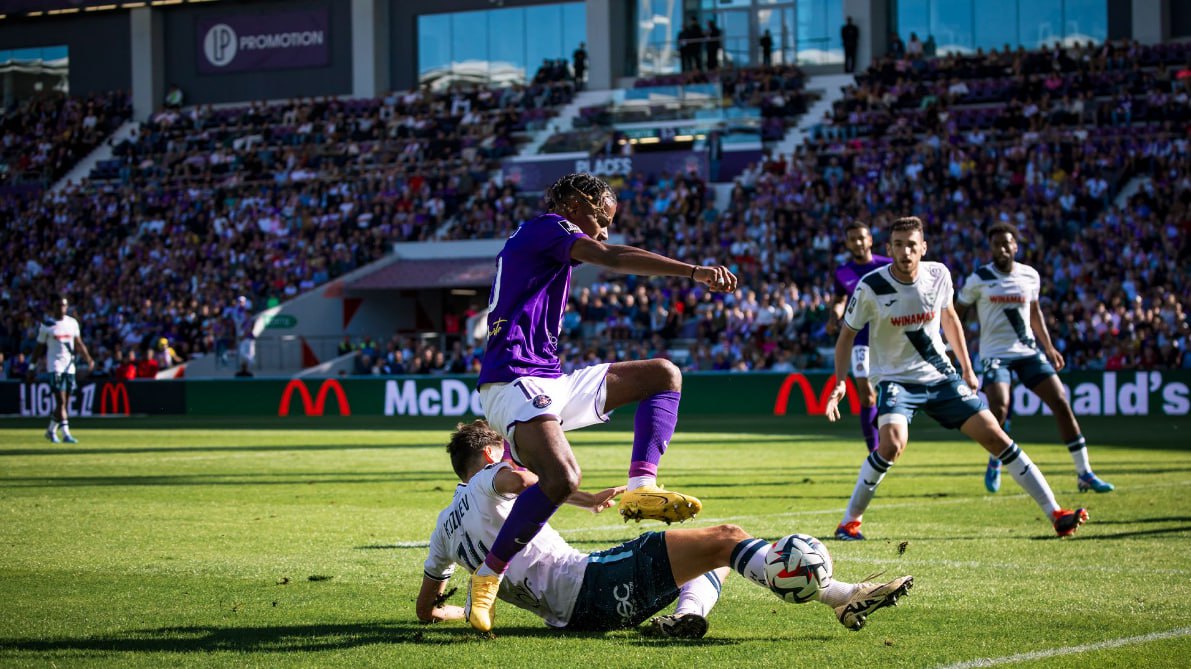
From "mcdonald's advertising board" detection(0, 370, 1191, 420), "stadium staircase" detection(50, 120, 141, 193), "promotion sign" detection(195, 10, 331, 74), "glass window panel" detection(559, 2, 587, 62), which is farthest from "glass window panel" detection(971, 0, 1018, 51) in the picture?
"stadium staircase" detection(50, 120, 141, 193)

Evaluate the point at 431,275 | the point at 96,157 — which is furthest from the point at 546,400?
the point at 96,157

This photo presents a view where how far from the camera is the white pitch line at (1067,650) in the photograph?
5680 millimetres

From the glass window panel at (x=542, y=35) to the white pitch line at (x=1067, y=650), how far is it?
48.1 metres

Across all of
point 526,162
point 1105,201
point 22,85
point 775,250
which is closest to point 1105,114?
point 1105,201

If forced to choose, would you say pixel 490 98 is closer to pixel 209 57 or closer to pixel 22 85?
pixel 209 57

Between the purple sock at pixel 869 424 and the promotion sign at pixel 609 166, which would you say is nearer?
the purple sock at pixel 869 424

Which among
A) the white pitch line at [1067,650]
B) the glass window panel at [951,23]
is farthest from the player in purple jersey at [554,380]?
the glass window panel at [951,23]

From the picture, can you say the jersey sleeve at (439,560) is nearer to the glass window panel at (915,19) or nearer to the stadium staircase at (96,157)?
the glass window panel at (915,19)

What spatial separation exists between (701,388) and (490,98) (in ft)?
77.4

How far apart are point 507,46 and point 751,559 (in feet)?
164

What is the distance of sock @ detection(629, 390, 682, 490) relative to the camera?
22.3 ft

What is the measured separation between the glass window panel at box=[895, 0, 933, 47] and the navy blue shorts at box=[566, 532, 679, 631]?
41.7 metres

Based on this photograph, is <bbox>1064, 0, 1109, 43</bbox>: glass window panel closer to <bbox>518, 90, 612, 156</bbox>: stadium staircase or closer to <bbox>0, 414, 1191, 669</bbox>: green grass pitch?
<bbox>518, 90, 612, 156</bbox>: stadium staircase

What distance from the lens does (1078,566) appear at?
844cm
